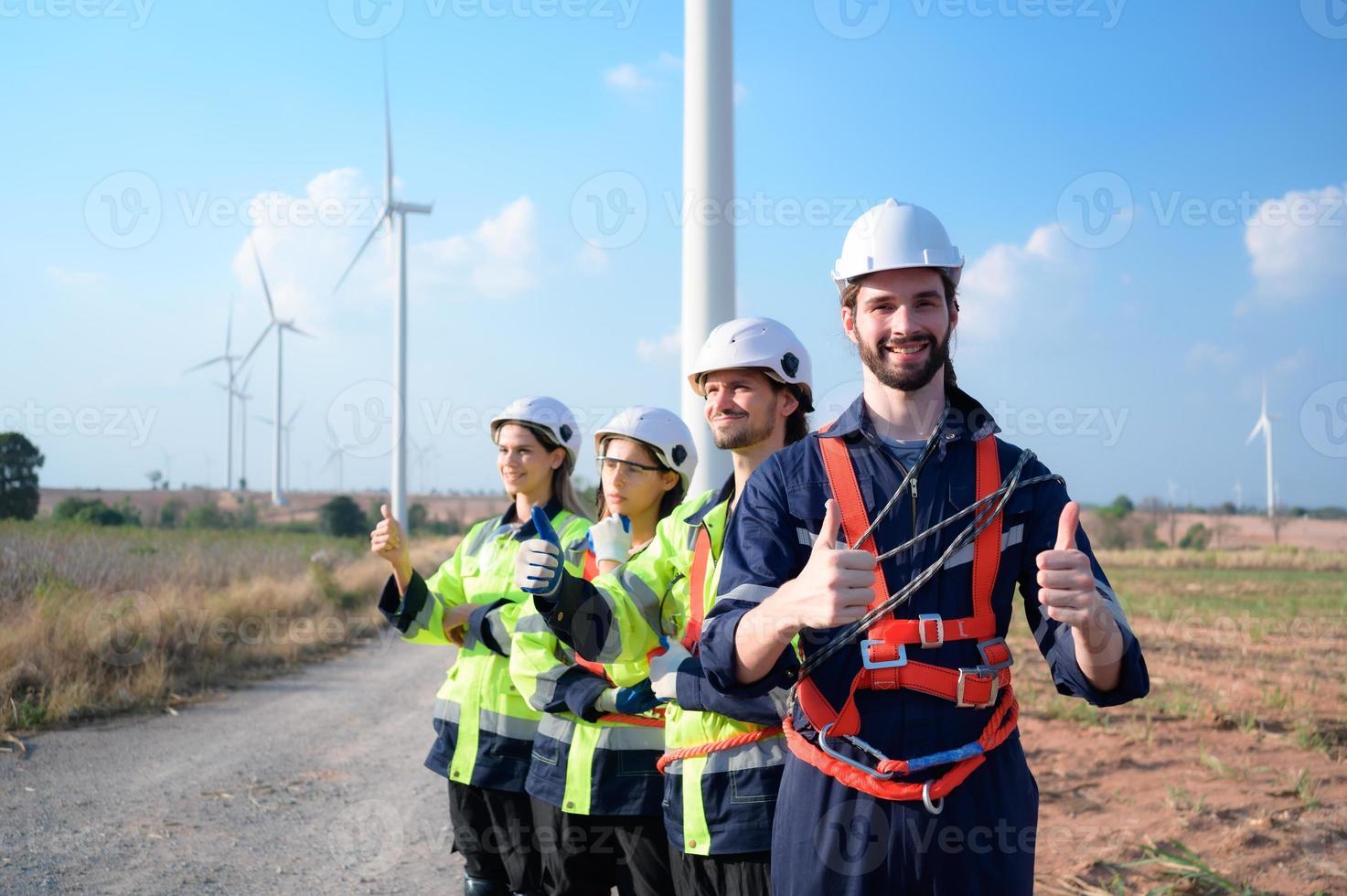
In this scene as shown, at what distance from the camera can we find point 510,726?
4414 millimetres

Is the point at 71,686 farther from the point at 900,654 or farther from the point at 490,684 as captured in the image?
the point at 900,654

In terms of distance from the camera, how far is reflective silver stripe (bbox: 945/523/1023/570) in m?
2.22

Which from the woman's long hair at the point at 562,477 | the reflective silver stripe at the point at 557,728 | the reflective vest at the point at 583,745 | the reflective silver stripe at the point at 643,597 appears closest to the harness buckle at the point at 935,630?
the reflective silver stripe at the point at 643,597

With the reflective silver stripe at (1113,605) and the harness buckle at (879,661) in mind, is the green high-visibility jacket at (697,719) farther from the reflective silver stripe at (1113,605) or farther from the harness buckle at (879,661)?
the reflective silver stripe at (1113,605)

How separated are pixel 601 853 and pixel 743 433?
1.82 m

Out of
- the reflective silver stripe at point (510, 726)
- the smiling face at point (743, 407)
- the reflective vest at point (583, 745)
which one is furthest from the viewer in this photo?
the reflective silver stripe at point (510, 726)

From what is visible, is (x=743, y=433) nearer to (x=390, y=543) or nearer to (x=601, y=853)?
(x=601, y=853)

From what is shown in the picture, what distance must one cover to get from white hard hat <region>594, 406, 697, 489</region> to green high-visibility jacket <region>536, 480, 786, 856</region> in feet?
2.81

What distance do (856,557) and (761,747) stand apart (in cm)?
129

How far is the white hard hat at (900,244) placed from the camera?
7.68 ft

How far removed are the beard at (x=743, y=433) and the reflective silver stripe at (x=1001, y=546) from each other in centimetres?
138

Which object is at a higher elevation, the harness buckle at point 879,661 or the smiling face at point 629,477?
the smiling face at point 629,477
